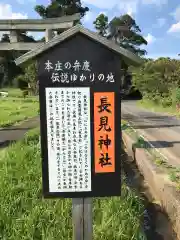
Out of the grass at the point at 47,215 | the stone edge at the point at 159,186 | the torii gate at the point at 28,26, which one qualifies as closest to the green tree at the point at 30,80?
the torii gate at the point at 28,26

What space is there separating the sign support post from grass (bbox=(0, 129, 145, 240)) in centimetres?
42

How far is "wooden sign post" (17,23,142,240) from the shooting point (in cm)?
295

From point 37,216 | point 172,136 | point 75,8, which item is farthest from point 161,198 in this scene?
point 75,8

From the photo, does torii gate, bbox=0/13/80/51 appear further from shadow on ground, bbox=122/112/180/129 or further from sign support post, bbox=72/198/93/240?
sign support post, bbox=72/198/93/240

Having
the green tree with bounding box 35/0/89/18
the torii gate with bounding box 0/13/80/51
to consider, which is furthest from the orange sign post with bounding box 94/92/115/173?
the green tree with bounding box 35/0/89/18

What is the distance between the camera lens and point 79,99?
297 cm

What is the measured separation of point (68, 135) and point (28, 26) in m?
8.47

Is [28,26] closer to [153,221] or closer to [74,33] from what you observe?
[153,221]

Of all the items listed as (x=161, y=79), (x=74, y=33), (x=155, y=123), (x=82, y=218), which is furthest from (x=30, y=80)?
(x=74, y=33)

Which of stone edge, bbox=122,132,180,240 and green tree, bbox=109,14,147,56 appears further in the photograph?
green tree, bbox=109,14,147,56

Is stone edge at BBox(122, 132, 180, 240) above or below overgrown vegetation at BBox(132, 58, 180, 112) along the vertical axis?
below

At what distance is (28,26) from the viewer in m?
10.7

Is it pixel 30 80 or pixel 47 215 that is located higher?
pixel 30 80

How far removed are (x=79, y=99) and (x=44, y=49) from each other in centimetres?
52
